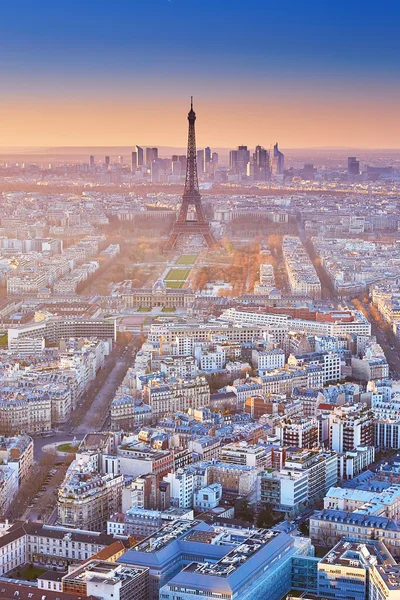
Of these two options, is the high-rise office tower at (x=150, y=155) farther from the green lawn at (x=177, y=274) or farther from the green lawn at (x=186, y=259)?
the green lawn at (x=177, y=274)

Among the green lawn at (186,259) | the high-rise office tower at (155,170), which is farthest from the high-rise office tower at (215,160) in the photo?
the green lawn at (186,259)

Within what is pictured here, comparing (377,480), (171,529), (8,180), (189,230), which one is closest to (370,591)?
(171,529)

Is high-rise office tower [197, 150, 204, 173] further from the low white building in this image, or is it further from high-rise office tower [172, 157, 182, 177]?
the low white building

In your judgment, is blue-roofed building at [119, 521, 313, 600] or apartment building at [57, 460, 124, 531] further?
apartment building at [57, 460, 124, 531]

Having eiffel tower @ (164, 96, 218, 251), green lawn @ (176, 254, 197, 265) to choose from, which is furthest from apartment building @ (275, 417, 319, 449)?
eiffel tower @ (164, 96, 218, 251)

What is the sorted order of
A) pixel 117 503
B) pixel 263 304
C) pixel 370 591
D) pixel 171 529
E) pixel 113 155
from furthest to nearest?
pixel 113 155 → pixel 263 304 → pixel 117 503 → pixel 171 529 → pixel 370 591

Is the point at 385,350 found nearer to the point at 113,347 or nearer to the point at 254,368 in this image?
the point at 254,368

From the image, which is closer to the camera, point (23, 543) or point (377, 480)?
point (23, 543)
